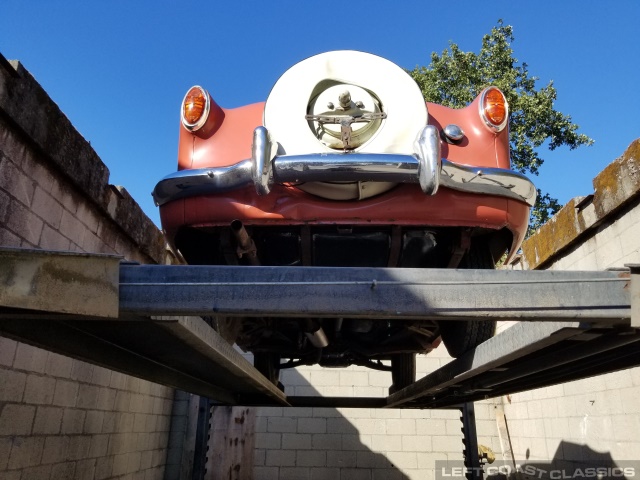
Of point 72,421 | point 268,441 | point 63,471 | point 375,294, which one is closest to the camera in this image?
point 375,294

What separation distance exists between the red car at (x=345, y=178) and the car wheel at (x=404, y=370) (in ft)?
4.09

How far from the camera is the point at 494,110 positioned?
2178 mm

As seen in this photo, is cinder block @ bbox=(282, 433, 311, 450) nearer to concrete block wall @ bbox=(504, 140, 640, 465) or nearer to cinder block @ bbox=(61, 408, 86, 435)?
concrete block wall @ bbox=(504, 140, 640, 465)

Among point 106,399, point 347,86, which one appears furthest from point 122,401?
point 347,86

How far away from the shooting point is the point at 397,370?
358 cm

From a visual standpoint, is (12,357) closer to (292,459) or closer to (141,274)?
(141,274)

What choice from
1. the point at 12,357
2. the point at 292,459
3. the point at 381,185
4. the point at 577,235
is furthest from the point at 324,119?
the point at 292,459

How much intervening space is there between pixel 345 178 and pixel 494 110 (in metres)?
0.82

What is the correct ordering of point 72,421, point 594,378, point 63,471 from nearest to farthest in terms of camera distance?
point 63,471 < point 72,421 < point 594,378

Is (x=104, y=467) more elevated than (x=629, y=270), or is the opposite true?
(x=629, y=270)

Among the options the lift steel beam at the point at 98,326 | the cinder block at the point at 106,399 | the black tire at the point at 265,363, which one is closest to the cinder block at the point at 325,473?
the black tire at the point at 265,363

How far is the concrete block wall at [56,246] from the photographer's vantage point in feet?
7.90

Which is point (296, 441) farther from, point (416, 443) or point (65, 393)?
point (65, 393)

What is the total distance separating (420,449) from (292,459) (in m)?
1.45
